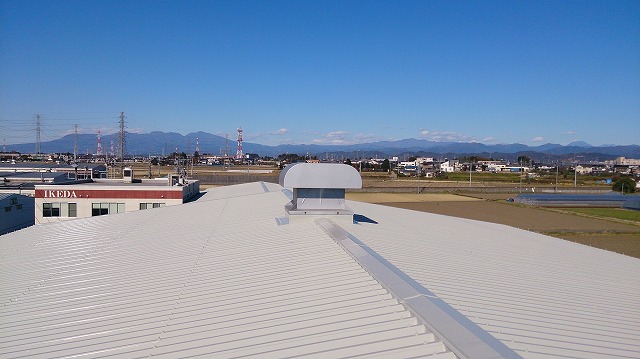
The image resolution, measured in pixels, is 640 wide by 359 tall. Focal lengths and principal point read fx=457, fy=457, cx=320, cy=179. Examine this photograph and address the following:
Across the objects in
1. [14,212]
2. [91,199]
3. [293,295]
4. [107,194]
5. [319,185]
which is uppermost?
[319,185]

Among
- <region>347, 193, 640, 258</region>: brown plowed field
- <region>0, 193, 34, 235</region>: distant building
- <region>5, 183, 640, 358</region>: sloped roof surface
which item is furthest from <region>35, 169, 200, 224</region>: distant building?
<region>347, 193, 640, 258</region>: brown plowed field

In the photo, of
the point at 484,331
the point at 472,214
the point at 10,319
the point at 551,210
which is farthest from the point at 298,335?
the point at 551,210

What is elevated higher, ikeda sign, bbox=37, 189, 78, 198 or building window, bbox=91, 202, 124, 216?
ikeda sign, bbox=37, 189, 78, 198

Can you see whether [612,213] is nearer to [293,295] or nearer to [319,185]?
[319,185]

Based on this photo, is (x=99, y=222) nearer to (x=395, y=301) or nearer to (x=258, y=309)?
(x=258, y=309)

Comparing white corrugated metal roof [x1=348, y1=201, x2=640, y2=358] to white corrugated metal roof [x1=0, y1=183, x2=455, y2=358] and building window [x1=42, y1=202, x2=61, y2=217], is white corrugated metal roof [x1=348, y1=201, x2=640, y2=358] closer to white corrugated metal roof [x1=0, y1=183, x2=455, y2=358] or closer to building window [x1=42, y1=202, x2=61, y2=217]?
white corrugated metal roof [x1=0, y1=183, x2=455, y2=358]

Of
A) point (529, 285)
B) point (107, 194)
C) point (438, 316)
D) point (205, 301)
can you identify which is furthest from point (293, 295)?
point (107, 194)

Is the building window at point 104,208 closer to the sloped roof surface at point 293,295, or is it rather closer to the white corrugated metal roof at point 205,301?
the sloped roof surface at point 293,295
